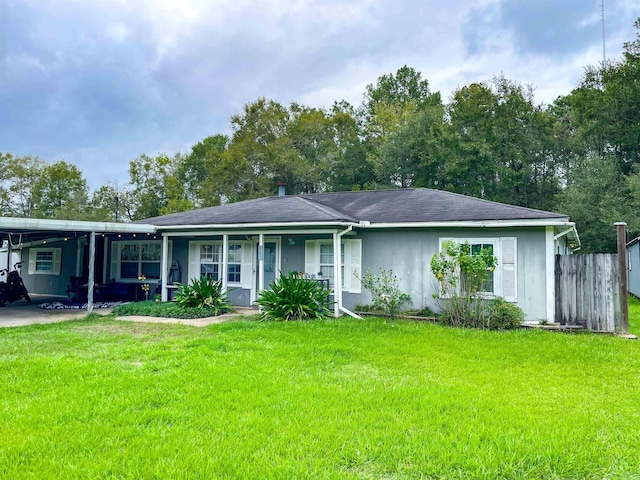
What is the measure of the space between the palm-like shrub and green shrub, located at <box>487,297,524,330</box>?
6.27 m

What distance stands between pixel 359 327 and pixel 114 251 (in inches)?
386

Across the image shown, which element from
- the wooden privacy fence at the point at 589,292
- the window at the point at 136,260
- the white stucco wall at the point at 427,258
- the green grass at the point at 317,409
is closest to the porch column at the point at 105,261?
the window at the point at 136,260

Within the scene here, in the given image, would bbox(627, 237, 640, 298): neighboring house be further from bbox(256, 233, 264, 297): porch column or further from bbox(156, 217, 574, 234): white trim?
bbox(256, 233, 264, 297): porch column

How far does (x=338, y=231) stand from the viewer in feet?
33.6

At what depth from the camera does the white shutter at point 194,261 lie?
1280 centimetres

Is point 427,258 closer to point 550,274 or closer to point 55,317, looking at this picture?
point 550,274

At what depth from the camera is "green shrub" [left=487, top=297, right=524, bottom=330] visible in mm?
8867

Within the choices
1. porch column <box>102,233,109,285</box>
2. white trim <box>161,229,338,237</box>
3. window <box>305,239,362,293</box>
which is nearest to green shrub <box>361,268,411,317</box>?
window <box>305,239,362,293</box>

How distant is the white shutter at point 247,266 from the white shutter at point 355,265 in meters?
2.93

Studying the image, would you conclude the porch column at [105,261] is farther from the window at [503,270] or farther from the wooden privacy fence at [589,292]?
the wooden privacy fence at [589,292]

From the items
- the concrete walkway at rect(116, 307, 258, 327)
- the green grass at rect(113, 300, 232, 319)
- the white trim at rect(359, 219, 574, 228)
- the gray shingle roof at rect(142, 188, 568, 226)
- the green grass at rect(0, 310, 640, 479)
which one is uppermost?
the gray shingle roof at rect(142, 188, 568, 226)

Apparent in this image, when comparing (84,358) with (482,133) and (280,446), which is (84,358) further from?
(482,133)

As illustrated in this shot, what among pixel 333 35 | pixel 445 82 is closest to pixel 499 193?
pixel 445 82

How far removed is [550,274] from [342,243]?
487cm
